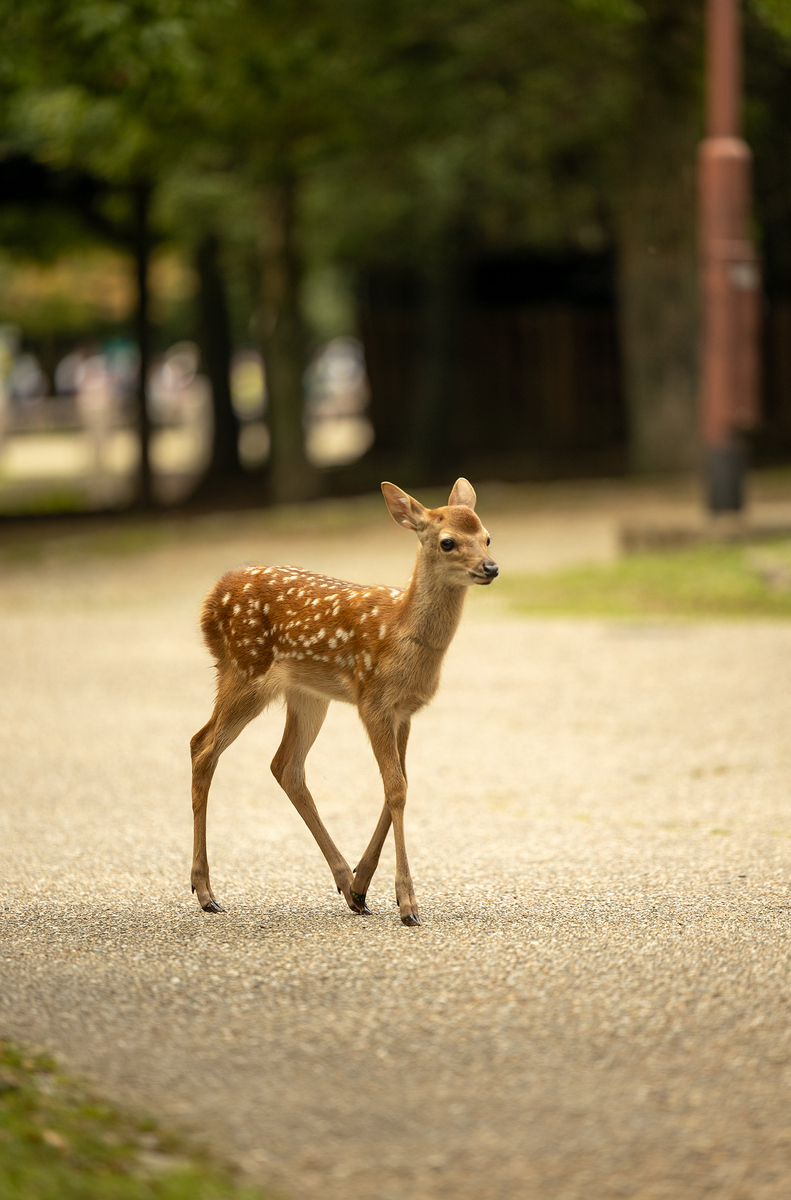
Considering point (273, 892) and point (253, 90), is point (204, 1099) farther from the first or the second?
point (253, 90)

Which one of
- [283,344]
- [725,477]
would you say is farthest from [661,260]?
[725,477]

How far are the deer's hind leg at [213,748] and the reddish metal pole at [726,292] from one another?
10.3 metres

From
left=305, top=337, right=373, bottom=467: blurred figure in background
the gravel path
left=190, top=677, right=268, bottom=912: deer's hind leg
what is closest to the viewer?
the gravel path

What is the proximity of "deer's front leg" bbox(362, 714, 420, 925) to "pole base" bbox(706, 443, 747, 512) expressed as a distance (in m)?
10.4

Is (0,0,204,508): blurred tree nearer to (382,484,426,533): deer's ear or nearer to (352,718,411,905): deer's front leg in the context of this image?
(382,484,426,533): deer's ear

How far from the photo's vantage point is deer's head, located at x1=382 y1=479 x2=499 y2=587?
4746 mm

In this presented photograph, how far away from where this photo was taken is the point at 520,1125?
138 inches

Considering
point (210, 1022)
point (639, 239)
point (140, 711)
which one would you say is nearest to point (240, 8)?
point (639, 239)

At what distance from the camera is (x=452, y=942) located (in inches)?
186

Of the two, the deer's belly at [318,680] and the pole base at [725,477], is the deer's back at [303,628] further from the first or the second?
the pole base at [725,477]

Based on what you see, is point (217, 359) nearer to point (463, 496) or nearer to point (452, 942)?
point (463, 496)

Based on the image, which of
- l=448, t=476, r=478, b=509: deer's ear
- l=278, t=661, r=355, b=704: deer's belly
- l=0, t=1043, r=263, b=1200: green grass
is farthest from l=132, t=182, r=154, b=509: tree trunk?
l=0, t=1043, r=263, b=1200: green grass

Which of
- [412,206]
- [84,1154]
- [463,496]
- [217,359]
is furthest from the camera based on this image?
[217,359]

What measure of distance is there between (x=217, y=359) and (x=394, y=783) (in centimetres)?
2195
